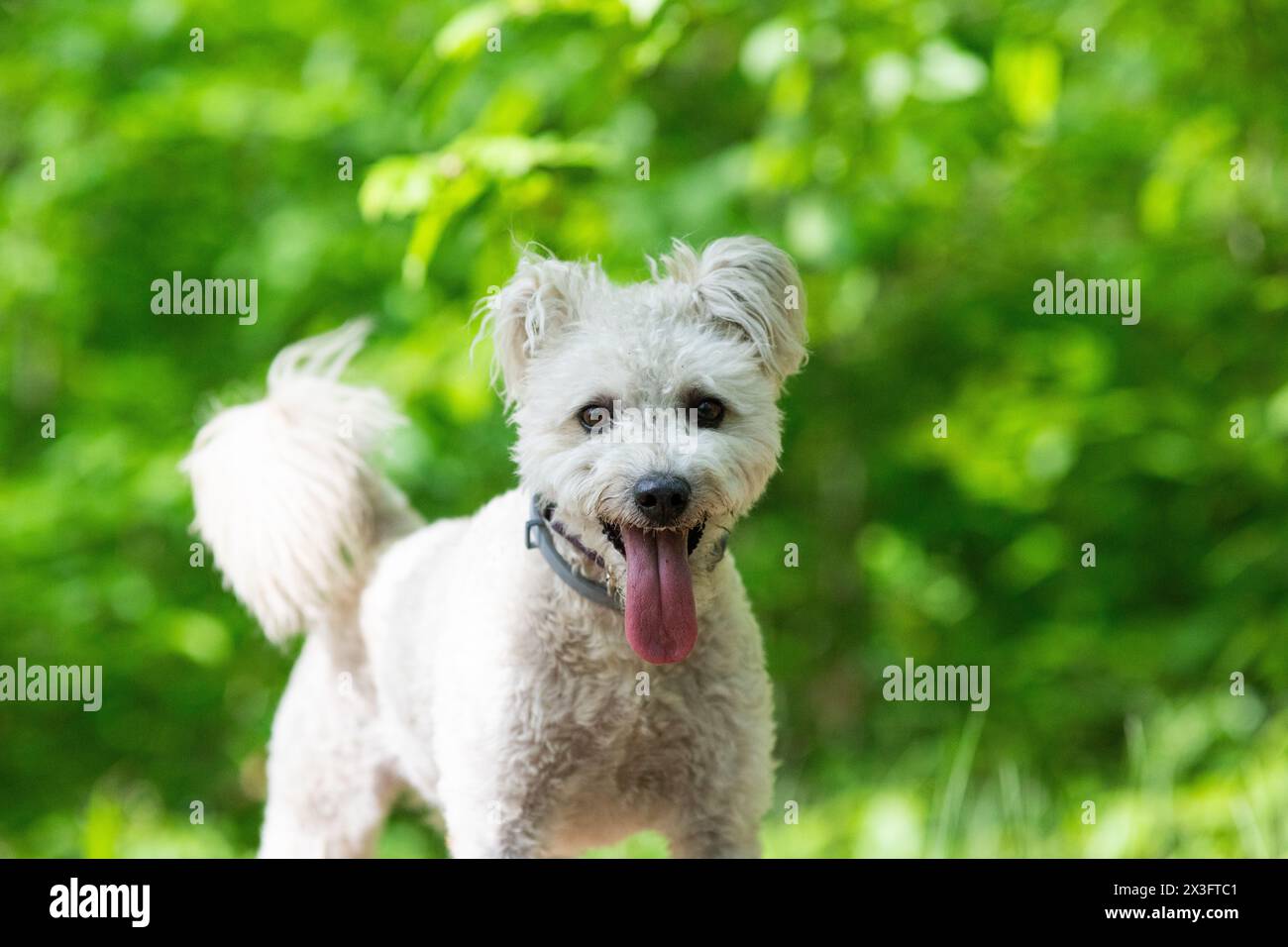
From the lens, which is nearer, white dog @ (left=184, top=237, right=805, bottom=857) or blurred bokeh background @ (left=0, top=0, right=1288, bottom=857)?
white dog @ (left=184, top=237, right=805, bottom=857)

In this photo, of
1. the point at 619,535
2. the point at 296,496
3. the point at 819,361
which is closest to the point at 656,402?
the point at 619,535

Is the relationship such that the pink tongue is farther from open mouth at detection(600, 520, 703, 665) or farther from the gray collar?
the gray collar

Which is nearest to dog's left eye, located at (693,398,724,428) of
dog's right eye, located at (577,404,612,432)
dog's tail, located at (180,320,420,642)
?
dog's right eye, located at (577,404,612,432)

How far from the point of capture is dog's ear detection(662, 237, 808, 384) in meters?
2.83

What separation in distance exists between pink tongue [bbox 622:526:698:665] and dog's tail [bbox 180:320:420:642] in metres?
1.33

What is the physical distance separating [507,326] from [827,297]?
3323 mm

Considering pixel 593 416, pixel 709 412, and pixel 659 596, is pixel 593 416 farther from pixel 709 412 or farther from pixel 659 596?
pixel 659 596

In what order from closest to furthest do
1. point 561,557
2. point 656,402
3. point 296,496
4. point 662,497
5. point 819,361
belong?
point 662,497
point 656,402
point 561,557
point 296,496
point 819,361

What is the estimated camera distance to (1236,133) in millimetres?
5281

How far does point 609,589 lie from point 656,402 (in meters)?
0.40

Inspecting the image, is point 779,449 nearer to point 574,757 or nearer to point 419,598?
point 574,757

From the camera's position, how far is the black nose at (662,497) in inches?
98.7

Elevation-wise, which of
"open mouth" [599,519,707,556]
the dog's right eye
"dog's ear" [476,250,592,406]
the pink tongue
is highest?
"dog's ear" [476,250,592,406]

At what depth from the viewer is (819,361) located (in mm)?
6242
